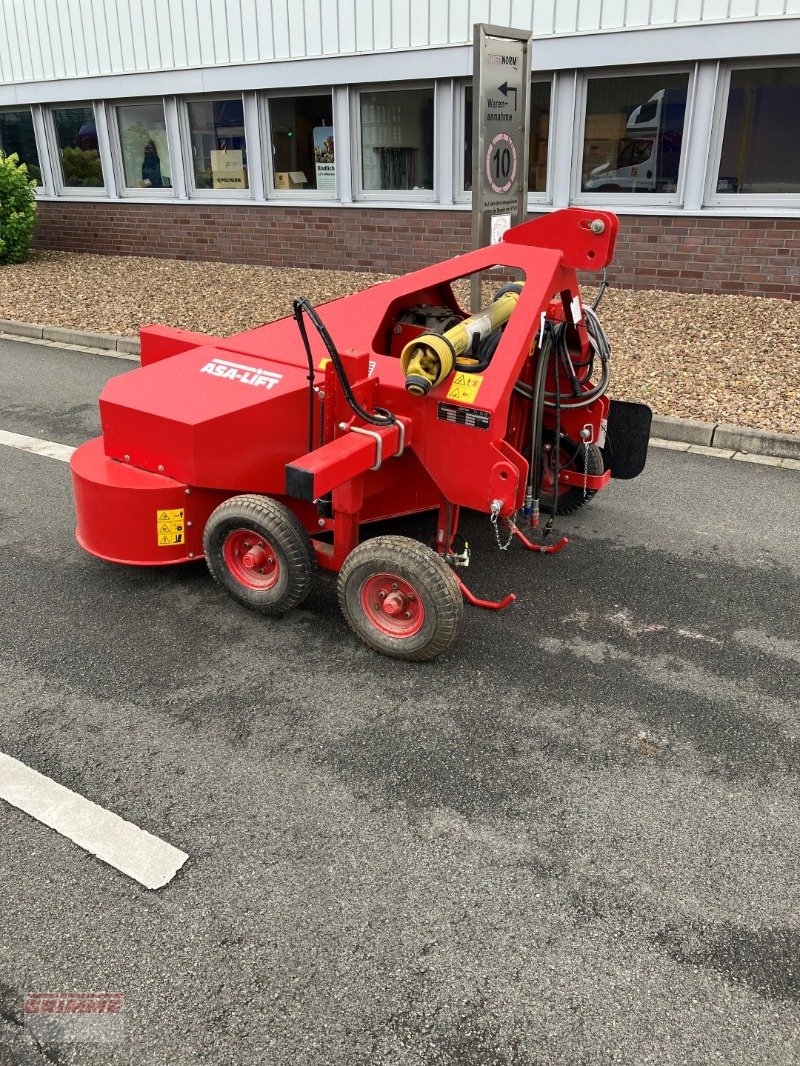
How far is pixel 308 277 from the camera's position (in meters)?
11.6

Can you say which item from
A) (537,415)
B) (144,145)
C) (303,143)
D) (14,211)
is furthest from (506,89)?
(14,211)

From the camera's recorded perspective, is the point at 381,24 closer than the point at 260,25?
Yes

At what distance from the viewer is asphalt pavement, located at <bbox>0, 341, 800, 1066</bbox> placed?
2.21 m

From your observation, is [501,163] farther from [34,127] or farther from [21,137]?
[21,137]

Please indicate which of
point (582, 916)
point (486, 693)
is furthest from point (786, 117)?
point (582, 916)

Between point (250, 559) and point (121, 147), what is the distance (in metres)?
11.9

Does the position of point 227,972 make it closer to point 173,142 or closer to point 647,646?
point 647,646

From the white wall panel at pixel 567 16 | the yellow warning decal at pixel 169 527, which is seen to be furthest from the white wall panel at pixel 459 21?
the yellow warning decal at pixel 169 527

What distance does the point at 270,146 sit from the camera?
12.0 meters

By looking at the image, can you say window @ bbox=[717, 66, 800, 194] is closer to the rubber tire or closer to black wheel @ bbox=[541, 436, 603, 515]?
black wheel @ bbox=[541, 436, 603, 515]

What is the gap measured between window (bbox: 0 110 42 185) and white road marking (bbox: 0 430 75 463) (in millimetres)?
10010

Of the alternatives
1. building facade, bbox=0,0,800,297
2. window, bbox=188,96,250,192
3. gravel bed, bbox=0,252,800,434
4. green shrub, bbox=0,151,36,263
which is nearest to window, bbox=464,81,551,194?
building facade, bbox=0,0,800,297

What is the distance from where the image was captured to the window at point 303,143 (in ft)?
38.1

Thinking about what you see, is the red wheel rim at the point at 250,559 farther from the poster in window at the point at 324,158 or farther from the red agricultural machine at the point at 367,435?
the poster in window at the point at 324,158
